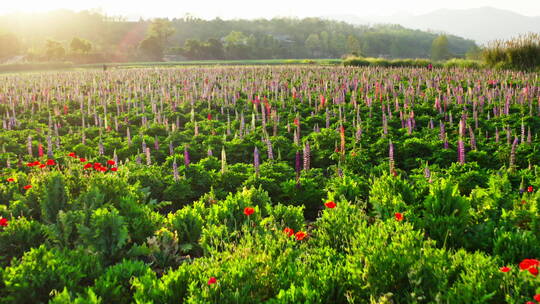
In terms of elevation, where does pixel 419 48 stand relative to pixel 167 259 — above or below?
above

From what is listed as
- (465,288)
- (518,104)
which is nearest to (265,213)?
(465,288)

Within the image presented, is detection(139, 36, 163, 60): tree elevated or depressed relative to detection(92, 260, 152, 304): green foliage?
elevated

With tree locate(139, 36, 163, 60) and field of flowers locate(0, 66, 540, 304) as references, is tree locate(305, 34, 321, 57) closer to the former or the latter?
tree locate(139, 36, 163, 60)

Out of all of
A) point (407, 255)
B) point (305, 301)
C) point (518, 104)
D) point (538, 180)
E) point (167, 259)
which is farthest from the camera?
point (518, 104)

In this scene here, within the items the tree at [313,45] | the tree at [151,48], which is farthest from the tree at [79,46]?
the tree at [313,45]

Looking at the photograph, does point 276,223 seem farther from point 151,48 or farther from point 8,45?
point 8,45

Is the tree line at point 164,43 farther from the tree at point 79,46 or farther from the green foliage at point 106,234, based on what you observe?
the green foliage at point 106,234

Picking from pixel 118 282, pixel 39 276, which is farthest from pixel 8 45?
pixel 118 282

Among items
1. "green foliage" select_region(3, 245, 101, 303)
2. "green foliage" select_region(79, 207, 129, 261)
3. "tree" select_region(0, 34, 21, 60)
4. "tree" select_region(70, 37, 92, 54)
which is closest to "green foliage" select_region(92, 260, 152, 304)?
"green foliage" select_region(3, 245, 101, 303)

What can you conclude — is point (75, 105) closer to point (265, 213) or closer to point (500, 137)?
point (265, 213)

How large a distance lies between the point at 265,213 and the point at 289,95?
1216cm

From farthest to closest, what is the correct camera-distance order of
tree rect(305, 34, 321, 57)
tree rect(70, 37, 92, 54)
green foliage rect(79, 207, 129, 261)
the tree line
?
tree rect(305, 34, 321, 57), the tree line, tree rect(70, 37, 92, 54), green foliage rect(79, 207, 129, 261)

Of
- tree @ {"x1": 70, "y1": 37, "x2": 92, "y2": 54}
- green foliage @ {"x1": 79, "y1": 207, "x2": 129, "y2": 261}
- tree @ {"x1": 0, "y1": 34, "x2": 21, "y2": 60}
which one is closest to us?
green foliage @ {"x1": 79, "y1": 207, "x2": 129, "y2": 261}

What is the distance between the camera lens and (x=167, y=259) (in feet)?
18.7
